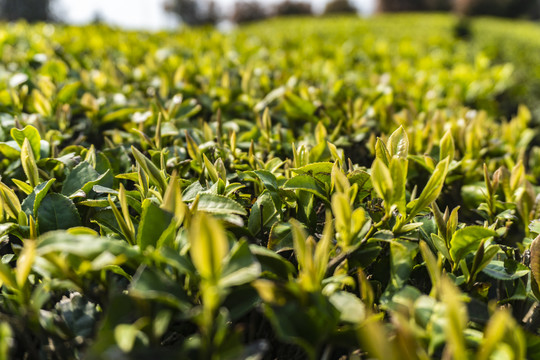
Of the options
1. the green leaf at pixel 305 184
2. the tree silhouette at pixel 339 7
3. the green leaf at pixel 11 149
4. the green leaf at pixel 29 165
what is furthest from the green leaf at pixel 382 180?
the tree silhouette at pixel 339 7

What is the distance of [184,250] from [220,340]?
0.82 feet

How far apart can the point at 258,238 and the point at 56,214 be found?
60 cm

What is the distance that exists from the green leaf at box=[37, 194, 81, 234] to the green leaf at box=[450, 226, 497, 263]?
1084 mm

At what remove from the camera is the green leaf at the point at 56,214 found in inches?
49.1

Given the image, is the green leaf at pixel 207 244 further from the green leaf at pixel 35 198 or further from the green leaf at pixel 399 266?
the green leaf at pixel 35 198

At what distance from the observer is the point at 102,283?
3.30 feet

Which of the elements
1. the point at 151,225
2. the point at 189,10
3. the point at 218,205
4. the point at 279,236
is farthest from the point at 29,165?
the point at 189,10

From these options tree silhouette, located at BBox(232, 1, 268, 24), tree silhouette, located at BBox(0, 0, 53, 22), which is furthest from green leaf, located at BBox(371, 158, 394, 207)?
tree silhouette, located at BBox(0, 0, 53, 22)

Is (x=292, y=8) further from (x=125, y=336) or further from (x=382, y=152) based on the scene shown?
(x=125, y=336)

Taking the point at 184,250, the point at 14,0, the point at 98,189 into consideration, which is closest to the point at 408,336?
the point at 184,250

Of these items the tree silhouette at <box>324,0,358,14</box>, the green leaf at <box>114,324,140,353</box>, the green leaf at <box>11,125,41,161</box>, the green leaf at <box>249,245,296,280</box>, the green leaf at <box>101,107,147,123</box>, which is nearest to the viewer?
the green leaf at <box>114,324,140,353</box>

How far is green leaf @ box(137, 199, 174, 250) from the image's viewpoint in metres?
1.08

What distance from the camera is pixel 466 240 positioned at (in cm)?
119

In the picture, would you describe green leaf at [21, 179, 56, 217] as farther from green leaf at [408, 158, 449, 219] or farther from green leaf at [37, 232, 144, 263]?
green leaf at [408, 158, 449, 219]
